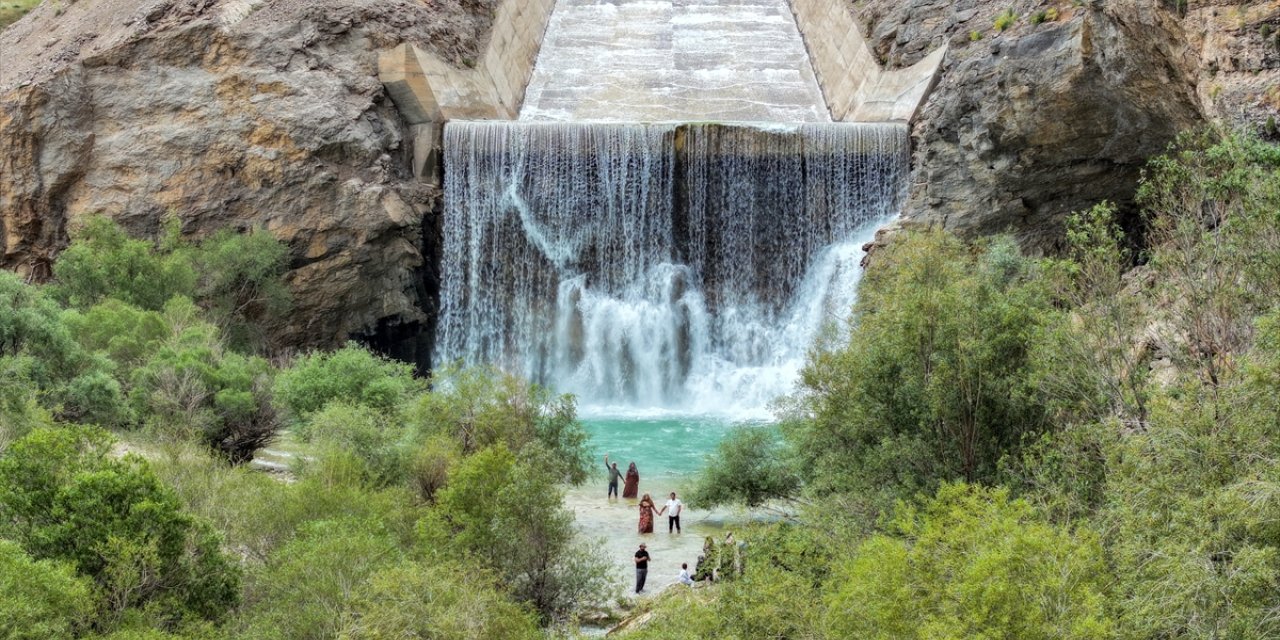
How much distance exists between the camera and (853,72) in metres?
41.6

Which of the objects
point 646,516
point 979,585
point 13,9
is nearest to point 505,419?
point 646,516

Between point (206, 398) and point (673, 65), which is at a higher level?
point (673, 65)

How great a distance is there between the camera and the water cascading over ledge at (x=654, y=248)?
36.4 m

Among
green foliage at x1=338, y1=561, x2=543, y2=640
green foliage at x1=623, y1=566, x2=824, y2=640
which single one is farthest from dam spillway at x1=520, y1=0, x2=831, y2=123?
green foliage at x1=623, y1=566, x2=824, y2=640

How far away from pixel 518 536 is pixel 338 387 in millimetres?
10127

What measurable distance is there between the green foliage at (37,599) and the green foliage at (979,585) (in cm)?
824

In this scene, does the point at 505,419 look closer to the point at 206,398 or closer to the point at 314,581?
the point at 206,398

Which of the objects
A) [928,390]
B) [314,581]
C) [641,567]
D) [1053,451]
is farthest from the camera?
[641,567]

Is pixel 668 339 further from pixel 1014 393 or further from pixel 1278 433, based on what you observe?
pixel 1278 433

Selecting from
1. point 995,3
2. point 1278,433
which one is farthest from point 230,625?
point 995,3

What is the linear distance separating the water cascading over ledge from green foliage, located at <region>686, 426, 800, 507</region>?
523 inches

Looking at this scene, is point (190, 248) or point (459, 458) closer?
point (459, 458)

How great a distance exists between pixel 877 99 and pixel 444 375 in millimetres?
19658

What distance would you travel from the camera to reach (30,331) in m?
24.3
